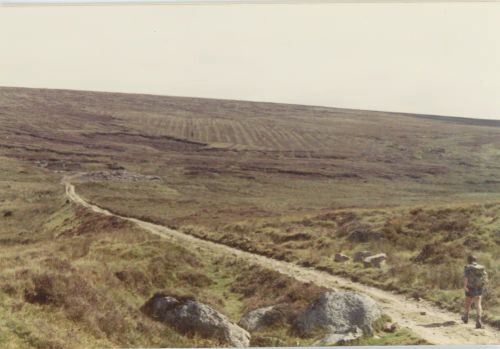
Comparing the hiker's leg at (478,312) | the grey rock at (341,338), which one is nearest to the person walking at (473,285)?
the hiker's leg at (478,312)

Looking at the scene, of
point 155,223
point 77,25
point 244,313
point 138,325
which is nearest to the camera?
point 138,325

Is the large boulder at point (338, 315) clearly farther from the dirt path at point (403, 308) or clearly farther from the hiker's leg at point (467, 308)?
the hiker's leg at point (467, 308)

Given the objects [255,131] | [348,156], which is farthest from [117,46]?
[348,156]

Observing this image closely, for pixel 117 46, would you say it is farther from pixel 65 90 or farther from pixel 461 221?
pixel 461 221

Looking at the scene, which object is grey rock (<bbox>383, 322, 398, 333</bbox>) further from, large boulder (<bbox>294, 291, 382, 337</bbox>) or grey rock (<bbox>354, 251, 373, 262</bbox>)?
grey rock (<bbox>354, 251, 373, 262</bbox>)

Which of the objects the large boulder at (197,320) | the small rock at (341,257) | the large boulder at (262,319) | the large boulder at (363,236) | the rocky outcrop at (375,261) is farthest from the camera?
the large boulder at (363,236)

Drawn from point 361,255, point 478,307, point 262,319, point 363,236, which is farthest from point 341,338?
point 363,236

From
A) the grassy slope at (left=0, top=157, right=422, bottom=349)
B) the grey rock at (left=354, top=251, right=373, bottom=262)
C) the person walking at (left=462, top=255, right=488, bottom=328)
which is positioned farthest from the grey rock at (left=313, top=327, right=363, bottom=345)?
the grey rock at (left=354, top=251, right=373, bottom=262)
